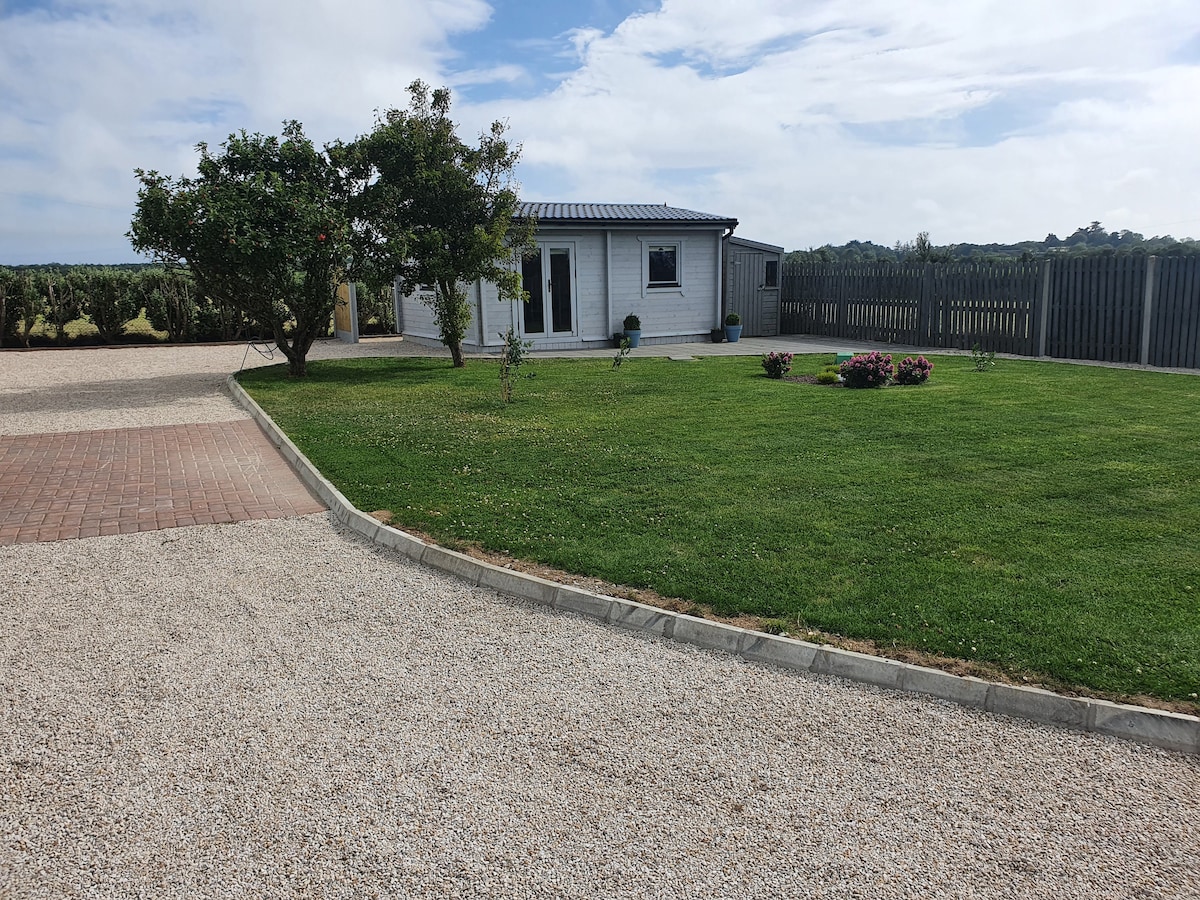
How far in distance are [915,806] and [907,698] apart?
32.9 inches

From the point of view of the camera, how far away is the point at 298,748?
3623mm

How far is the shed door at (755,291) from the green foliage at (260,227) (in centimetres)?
1195

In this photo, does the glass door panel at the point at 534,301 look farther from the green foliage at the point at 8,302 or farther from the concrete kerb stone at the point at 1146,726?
the concrete kerb stone at the point at 1146,726

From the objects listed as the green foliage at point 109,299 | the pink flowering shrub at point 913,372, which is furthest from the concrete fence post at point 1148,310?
the green foliage at point 109,299

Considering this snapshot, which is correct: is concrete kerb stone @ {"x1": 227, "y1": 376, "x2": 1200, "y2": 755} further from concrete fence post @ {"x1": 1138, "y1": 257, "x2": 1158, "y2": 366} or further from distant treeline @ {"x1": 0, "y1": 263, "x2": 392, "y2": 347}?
distant treeline @ {"x1": 0, "y1": 263, "x2": 392, "y2": 347}

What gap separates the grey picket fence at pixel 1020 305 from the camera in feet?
52.6

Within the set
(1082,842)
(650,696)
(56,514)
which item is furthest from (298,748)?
(56,514)

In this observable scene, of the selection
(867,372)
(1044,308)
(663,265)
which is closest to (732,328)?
(663,265)

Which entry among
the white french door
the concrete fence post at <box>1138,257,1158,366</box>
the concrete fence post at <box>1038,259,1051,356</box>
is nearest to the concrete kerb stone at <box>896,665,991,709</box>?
the concrete fence post at <box>1138,257,1158,366</box>

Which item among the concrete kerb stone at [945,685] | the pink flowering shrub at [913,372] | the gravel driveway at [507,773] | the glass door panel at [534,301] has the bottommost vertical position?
the gravel driveway at [507,773]

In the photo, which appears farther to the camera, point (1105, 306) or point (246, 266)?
point (1105, 306)

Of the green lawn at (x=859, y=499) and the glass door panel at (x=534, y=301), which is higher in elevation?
the glass door panel at (x=534, y=301)

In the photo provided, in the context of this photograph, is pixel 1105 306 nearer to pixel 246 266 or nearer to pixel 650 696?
pixel 246 266

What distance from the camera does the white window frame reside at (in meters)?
22.6
